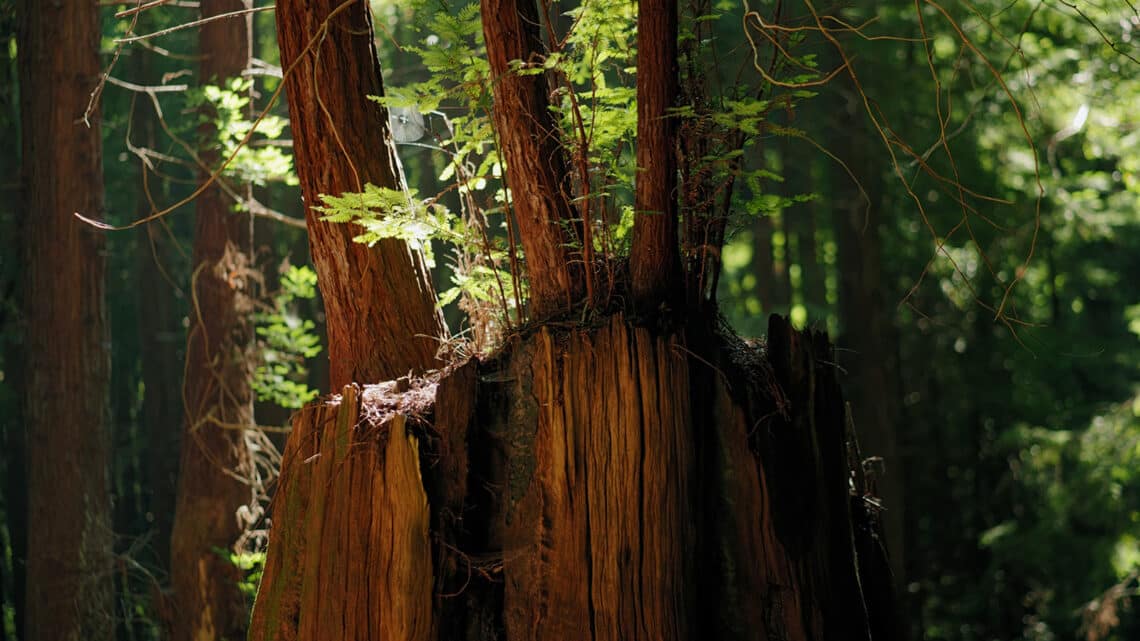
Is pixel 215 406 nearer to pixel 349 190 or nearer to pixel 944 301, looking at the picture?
pixel 349 190

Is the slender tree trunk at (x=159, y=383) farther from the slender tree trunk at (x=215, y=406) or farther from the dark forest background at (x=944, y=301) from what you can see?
the slender tree trunk at (x=215, y=406)

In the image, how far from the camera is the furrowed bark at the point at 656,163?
11.1ft

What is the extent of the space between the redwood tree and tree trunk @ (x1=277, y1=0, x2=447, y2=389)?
0.53m

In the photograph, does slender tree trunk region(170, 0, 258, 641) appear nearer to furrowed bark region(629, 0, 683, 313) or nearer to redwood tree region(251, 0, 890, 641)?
redwood tree region(251, 0, 890, 641)

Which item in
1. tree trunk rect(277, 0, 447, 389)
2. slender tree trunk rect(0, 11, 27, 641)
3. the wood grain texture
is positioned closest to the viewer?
the wood grain texture

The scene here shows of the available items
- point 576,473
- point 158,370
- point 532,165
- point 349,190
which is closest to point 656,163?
point 532,165

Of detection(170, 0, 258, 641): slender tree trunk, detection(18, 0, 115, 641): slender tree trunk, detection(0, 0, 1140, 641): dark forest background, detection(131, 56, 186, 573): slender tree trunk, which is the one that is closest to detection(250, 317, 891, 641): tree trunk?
detection(170, 0, 258, 641): slender tree trunk

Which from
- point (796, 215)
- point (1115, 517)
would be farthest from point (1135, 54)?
point (796, 215)

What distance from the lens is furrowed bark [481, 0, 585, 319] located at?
3611 mm

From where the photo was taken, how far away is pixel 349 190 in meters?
4.36

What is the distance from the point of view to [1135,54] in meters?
11.4

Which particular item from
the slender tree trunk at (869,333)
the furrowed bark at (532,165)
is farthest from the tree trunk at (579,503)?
the slender tree trunk at (869,333)

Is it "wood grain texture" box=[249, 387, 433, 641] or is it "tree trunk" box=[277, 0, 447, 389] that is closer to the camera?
"wood grain texture" box=[249, 387, 433, 641]

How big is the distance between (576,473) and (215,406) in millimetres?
6676
